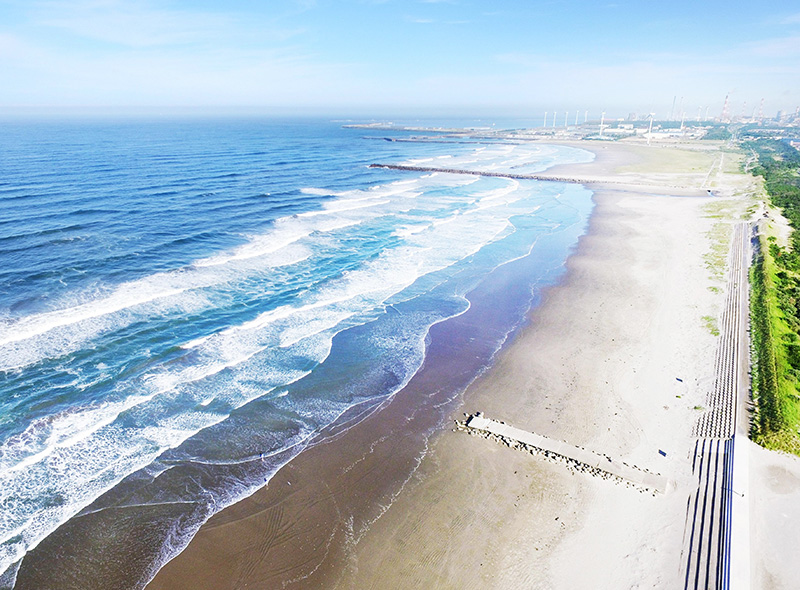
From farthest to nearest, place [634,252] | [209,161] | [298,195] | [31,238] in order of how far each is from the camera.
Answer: [209,161]
[298,195]
[634,252]
[31,238]

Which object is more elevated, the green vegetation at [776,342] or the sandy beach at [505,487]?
the green vegetation at [776,342]

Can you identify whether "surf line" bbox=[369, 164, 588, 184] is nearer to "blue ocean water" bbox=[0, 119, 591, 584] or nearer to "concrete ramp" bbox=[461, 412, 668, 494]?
"blue ocean water" bbox=[0, 119, 591, 584]

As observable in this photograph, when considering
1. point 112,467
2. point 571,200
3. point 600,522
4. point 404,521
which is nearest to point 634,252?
point 571,200

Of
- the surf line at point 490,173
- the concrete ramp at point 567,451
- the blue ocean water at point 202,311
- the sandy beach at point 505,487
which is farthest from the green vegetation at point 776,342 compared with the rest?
the surf line at point 490,173

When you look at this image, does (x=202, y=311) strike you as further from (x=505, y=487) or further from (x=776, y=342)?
(x=776, y=342)

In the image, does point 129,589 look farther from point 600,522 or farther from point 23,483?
point 600,522

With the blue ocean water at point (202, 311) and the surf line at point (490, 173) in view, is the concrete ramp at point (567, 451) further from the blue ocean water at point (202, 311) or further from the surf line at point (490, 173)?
the surf line at point (490, 173)
